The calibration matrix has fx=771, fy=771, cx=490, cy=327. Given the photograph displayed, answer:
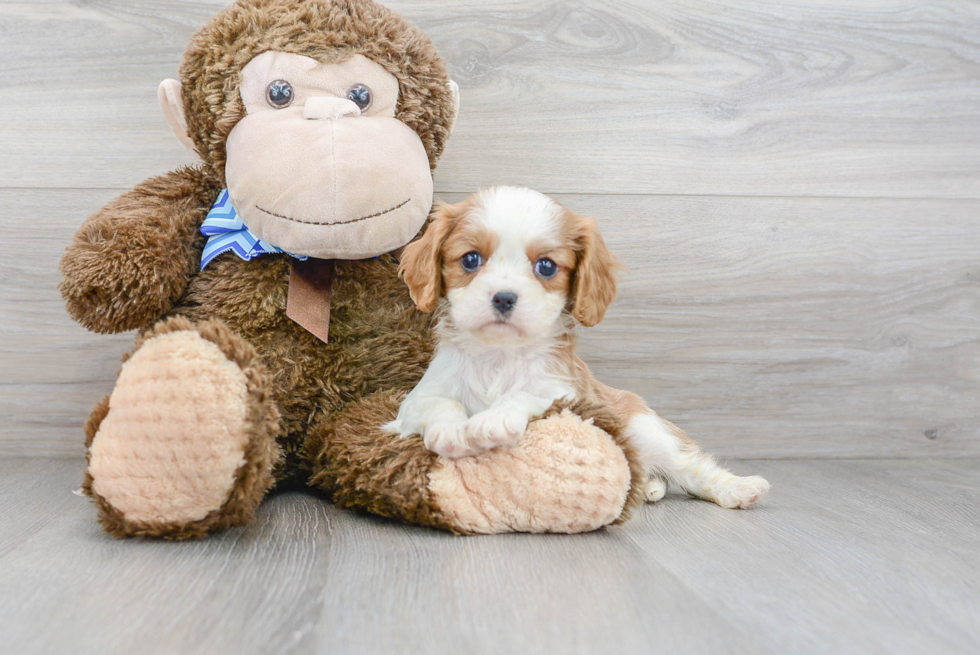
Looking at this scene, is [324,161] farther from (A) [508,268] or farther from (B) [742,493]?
(B) [742,493]

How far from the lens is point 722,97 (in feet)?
5.95

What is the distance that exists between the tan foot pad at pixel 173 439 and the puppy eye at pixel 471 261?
40 cm

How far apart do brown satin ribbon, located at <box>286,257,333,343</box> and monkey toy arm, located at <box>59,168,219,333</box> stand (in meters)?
0.19

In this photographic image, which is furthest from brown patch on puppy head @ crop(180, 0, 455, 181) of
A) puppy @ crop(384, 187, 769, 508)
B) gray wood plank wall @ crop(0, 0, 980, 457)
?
gray wood plank wall @ crop(0, 0, 980, 457)

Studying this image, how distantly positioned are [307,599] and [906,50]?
6.02 ft

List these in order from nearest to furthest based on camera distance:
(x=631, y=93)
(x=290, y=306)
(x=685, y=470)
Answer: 1. (x=290, y=306)
2. (x=685, y=470)
3. (x=631, y=93)

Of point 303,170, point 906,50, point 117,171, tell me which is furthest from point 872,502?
point 117,171

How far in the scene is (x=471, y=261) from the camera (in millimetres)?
1263

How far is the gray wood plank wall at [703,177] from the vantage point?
1691 millimetres

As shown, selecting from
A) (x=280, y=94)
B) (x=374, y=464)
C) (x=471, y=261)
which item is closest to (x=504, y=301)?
(x=471, y=261)

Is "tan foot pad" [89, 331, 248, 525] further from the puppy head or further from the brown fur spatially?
the puppy head

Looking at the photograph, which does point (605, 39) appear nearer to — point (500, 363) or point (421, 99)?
point (421, 99)

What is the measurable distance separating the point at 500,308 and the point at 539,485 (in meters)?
0.27

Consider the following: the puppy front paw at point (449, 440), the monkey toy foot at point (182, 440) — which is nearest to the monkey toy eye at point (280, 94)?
the monkey toy foot at point (182, 440)
